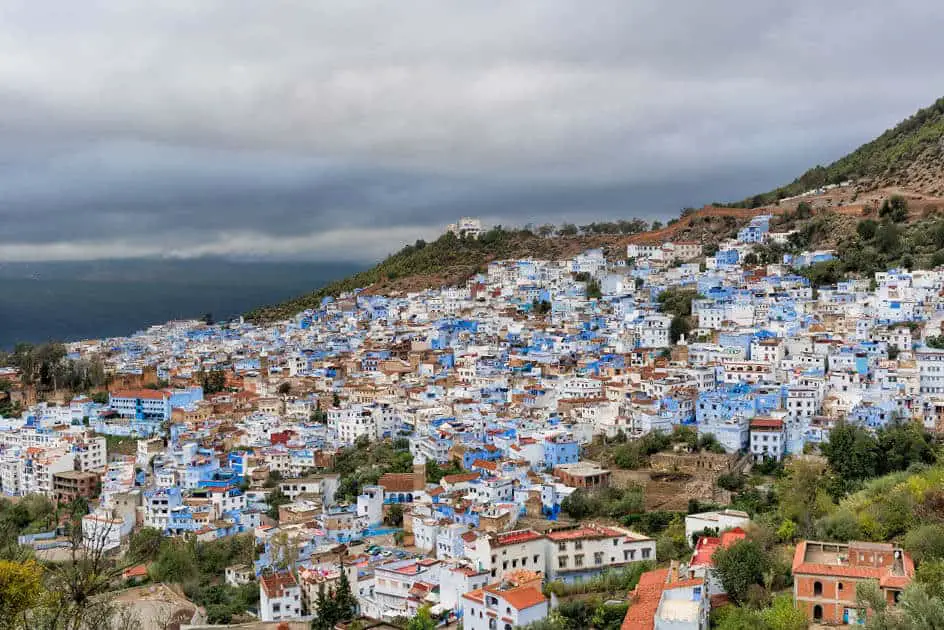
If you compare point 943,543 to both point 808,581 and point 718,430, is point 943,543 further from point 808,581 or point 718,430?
point 718,430

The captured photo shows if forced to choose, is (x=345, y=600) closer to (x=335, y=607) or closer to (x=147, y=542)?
(x=335, y=607)

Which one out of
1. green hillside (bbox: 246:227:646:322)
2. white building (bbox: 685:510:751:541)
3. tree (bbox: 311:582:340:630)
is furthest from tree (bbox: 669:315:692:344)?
green hillside (bbox: 246:227:646:322)

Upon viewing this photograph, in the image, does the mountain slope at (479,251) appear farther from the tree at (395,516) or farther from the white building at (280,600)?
the white building at (280,600)

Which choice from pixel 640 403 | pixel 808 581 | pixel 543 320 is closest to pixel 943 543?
pixel 808 581

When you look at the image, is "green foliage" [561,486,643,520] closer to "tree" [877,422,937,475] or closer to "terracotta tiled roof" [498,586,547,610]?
"tree" [877,422,937,475]

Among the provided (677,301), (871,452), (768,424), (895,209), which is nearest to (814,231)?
(895,209)

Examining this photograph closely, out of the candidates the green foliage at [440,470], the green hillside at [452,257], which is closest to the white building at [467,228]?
Answer: the green hillside at [452,257]
